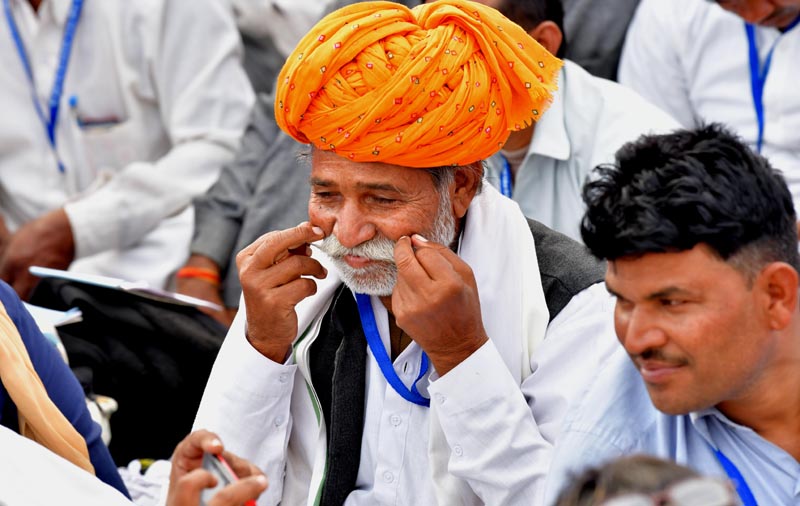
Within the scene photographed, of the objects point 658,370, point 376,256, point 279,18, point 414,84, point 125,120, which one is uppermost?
point 414,84

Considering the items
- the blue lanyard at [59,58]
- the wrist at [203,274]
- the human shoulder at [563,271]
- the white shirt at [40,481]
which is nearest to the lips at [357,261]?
the human shoulder at [563,271]

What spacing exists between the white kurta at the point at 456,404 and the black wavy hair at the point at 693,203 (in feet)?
1.85

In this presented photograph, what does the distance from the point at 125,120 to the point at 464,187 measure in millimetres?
2587

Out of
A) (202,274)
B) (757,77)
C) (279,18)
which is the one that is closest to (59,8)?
(279,18)

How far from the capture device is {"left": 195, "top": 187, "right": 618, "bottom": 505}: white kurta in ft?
9.34

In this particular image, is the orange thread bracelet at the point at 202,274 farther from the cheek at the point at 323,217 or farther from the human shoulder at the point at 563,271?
the human shoulder at the point at 563,271

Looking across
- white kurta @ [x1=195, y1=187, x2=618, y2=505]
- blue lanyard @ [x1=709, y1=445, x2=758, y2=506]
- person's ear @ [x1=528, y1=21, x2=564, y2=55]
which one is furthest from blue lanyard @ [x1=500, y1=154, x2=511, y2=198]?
blue lanyard @ [x1=709, y1=445, x2=758, y2=506]

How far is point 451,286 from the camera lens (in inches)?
112

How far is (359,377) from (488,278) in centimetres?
41

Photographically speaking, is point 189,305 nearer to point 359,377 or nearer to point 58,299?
point 58,299

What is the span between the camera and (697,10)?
5000 mm

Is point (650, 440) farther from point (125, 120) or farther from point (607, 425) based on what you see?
point (125, 120)

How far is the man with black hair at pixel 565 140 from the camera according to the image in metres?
4.16

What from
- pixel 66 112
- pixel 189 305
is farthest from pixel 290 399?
pixel 66 112
